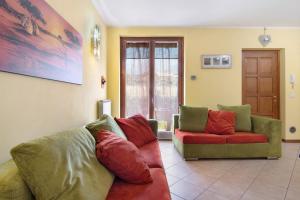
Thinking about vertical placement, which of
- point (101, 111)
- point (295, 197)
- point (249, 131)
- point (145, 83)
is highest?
point (145, 83)

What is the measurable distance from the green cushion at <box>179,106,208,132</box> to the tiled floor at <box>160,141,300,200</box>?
55 centimetres

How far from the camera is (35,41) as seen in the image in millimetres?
1462

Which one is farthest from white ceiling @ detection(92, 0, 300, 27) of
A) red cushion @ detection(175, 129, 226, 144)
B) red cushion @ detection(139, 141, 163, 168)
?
red cushion @ detection(139, 141, 163, 168)

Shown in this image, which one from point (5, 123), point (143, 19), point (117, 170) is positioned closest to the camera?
point (5, 123)

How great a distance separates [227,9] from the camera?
329cm

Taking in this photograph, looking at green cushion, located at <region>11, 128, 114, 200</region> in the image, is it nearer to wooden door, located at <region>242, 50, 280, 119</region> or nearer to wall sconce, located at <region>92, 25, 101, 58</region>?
wall sconce, located at <region>92, 25, 101, 58</region>

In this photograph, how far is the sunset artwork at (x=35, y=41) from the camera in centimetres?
120

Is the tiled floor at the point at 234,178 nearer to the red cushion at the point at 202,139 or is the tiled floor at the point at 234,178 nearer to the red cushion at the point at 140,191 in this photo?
the red cushion at the point at 202,139

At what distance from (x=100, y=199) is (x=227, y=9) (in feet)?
11.2

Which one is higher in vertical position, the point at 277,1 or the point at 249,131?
the point at 277,1

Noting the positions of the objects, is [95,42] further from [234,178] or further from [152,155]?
[234,178]

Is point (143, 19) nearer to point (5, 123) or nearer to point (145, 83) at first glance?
point (145, 83)

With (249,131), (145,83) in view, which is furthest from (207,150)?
(145,83)

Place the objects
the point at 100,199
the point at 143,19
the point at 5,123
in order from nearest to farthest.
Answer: the point at 100,199, the point at 5,123, the point at 143,19
